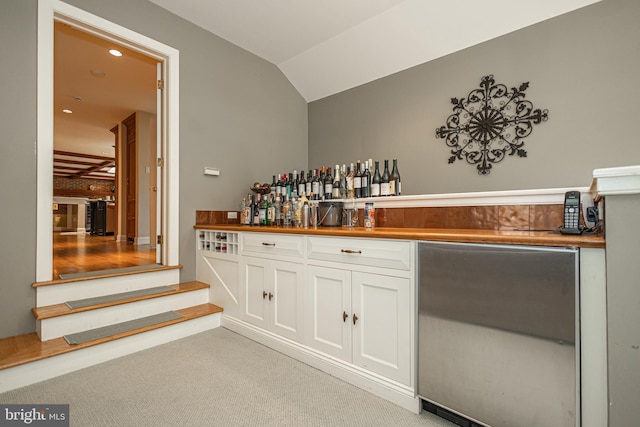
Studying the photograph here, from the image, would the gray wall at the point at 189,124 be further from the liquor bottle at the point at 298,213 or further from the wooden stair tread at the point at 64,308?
the liquor bottle at the point at 298,213

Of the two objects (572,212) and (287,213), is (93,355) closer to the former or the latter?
(287,213)

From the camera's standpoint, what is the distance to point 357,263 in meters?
1.74

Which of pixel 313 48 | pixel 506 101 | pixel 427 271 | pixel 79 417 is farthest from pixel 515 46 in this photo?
pixel 79 417

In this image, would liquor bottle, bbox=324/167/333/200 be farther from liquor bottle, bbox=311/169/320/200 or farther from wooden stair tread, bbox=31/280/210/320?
wooden stair tread, bbox=31/280/210/320

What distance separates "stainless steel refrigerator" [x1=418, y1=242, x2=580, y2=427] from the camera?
1.11 m

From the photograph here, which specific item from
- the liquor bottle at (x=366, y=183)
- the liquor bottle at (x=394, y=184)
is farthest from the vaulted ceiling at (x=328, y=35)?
the liquor bottle at (x=366, y=183)

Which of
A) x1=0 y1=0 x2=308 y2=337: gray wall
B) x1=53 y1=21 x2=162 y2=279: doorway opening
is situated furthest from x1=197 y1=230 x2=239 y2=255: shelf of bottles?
x1=53 y1=21 x2=162 y2=279: doorway opening

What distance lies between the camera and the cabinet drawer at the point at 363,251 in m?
1.56

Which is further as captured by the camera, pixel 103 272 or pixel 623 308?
pixel 103 272

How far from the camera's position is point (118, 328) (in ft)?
7.12

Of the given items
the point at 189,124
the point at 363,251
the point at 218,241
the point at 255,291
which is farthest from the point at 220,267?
the point at 363,251

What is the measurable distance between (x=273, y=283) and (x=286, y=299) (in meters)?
0.17

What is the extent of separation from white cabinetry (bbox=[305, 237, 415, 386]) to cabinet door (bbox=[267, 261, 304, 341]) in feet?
0.27

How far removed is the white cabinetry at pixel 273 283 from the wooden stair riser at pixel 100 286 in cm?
84
